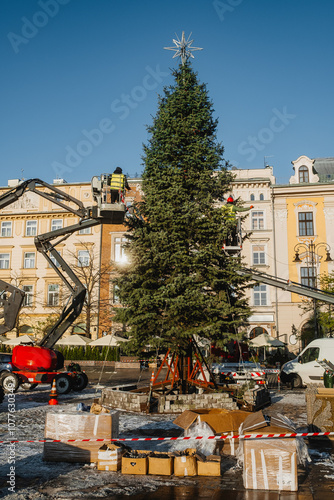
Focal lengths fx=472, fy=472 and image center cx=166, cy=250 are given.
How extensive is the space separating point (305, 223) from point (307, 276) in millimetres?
4985

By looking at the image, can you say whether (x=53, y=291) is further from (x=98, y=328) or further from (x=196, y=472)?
(x=196, y=472)

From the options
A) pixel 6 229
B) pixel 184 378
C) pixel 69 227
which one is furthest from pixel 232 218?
pixel 6 229

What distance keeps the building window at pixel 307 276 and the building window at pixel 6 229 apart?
28.3m

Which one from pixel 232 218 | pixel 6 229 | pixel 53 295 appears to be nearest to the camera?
pixel 232 218

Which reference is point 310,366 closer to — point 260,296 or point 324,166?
point 260,296

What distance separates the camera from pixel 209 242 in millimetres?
15547

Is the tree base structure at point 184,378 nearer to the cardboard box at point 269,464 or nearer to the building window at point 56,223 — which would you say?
the cardboard box at point 269,464

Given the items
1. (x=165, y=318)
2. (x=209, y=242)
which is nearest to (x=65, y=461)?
(x=165, y=318)

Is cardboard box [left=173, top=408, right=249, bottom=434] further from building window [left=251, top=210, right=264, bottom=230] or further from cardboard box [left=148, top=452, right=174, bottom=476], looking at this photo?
building window [left=251, top=210, right=264, bottom=230]

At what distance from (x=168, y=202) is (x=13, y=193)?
6019 mm

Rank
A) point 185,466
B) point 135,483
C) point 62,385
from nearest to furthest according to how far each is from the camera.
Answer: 1. point 135,483
2. point 185,466
3. point 62,385

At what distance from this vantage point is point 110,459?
7.58 meters

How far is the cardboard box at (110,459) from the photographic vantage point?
757 cm

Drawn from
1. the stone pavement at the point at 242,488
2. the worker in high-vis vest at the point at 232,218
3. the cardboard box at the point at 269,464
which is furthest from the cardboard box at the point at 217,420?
the worker in high-vis vest at the point at 232,218
